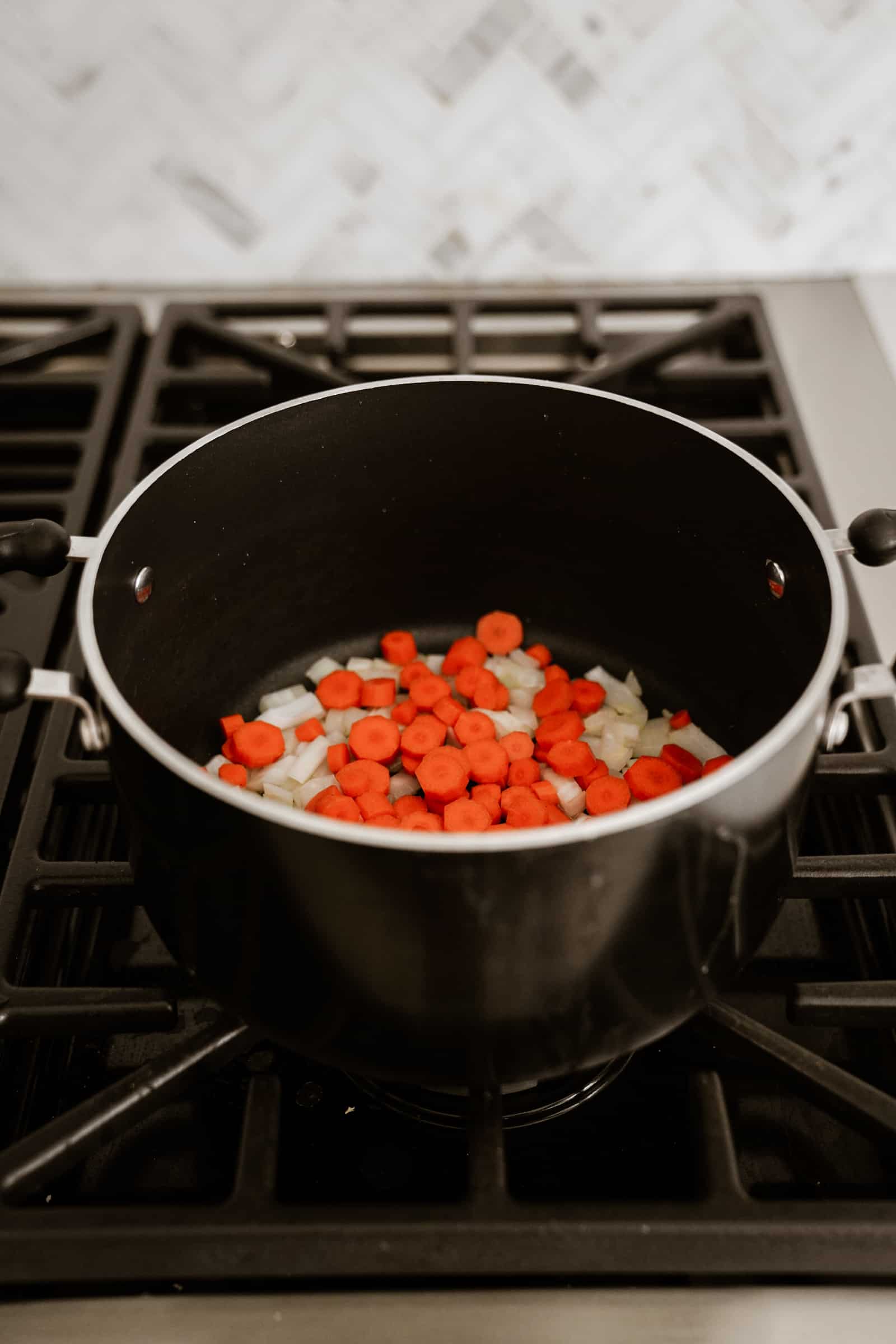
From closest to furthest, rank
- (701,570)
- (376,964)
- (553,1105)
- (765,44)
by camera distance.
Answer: (376,964) < (553,1105) < (701,570) < (765,44)

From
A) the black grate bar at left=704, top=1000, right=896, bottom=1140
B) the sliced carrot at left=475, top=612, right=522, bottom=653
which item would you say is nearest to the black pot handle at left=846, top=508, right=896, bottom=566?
the black grate bar at left=704, top=1000, right=896, bottom=1140

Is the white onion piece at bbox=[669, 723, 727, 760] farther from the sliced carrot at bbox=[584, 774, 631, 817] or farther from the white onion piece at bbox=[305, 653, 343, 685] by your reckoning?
the white onion piece at bbox=[305, 653, 343, 685]

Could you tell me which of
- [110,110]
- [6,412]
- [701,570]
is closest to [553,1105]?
[701,570]

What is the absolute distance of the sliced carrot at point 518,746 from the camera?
82 cm

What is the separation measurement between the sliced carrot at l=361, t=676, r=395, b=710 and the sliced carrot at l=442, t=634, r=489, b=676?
5cm

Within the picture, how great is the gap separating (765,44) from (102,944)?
1.00 m

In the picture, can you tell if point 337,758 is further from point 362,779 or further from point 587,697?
point 587,697

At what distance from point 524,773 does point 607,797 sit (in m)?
0.07

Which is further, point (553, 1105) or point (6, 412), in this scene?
point (6, 412)

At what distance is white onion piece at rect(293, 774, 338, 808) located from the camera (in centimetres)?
81

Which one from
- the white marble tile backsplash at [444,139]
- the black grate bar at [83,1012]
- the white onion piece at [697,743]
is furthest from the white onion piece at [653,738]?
the white marble tile backsplash at [444,139]

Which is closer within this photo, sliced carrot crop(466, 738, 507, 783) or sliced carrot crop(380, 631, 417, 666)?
sliced carrot crop(466, 738, 507, 783)

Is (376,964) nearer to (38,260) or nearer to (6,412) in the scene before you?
(6,412)

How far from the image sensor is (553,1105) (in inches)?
24.1
